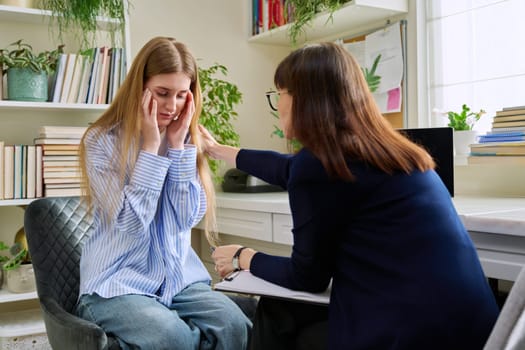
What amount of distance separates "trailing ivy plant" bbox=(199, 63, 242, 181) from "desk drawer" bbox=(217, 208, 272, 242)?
31 cm

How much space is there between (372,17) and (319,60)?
1648 millimetres

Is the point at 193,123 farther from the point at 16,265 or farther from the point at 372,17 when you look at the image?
the point at 372,17

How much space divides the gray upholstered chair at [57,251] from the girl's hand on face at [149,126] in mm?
361

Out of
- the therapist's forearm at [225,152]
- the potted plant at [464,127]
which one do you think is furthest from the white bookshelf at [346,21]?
the therapist's forearm at [225,152]

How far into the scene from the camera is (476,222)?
5.03ft

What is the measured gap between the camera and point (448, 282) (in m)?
1.05

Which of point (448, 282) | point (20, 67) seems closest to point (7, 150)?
point (20, 67)

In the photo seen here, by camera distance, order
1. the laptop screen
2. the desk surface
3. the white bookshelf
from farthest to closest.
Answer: the white bookshelf, the laptop screen, the desk surface

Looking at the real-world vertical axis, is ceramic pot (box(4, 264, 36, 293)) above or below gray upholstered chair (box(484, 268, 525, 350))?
below

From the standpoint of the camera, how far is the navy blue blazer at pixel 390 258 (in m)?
1.04

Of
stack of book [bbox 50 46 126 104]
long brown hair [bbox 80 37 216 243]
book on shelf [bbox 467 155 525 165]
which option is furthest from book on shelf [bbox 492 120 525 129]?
stack of book [bbox 50 46 126 104]

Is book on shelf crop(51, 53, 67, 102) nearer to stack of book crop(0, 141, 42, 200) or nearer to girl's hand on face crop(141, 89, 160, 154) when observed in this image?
stack of book crop(0, 141, 42, 200)

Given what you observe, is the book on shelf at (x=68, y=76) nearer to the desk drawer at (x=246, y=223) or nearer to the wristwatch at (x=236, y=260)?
the desk drawer at (x=246, y=223)

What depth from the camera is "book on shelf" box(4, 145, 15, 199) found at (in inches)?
90.4
